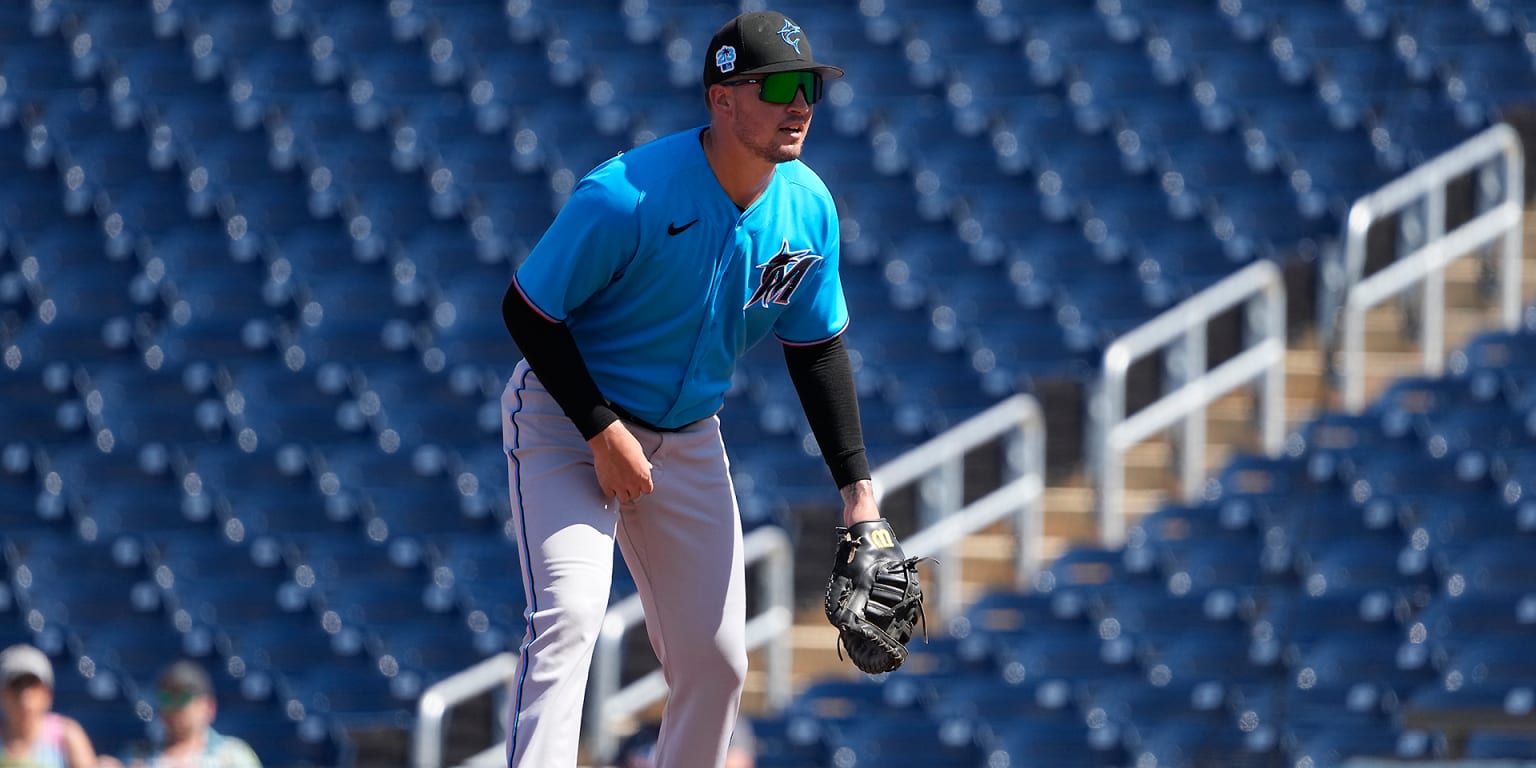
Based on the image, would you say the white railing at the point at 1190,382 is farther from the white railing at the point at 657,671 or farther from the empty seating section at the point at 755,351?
the white railing at the point at 657,671

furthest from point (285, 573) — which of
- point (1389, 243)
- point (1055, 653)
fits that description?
point (1389, 243)

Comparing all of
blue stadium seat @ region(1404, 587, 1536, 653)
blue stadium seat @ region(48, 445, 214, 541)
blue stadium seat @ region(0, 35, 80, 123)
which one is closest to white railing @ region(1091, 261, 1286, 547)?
blue stadium seat @ region(1404, 587, 1536, 653)

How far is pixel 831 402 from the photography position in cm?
383

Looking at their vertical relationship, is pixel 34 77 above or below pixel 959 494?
above

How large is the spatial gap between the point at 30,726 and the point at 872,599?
384 cm

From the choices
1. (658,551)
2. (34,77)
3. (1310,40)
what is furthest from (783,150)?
(34,77)

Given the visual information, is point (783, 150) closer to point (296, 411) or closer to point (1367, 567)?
point (1367, 567)

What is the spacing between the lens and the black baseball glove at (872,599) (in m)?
3.64

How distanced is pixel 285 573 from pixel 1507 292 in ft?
18.3

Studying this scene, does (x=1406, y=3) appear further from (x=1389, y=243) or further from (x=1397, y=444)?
(x=1397, y=444)

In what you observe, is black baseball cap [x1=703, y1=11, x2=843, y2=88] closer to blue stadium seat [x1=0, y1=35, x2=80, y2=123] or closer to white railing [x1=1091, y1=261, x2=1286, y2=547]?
white railing [x1=1091, y1=261, x2=1286, y2=547]

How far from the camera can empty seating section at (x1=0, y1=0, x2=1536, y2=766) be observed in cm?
793

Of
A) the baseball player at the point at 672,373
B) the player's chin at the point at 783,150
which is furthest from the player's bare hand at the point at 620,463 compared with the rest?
the player's chin at the point at 783,150

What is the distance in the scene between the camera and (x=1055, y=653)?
8.09 m
